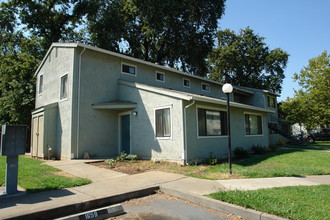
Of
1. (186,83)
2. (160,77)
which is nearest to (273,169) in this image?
(160,77)

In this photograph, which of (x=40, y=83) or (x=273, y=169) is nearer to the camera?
(x=273, y=169)

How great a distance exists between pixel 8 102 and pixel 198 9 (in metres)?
20.6

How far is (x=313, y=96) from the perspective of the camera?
2411 cm

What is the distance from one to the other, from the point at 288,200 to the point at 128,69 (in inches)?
449

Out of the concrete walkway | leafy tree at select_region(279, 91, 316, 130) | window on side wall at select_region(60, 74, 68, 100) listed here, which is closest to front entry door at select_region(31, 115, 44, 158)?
window on side wall at select_region(60, 74, 68, 100)

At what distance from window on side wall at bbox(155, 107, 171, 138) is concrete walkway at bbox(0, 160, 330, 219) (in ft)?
8.73

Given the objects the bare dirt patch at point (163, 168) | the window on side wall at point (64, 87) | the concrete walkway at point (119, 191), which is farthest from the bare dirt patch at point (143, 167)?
the window on side wall at point (64, 87)

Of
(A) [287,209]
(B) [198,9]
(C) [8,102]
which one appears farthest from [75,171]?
(B) [198,9]

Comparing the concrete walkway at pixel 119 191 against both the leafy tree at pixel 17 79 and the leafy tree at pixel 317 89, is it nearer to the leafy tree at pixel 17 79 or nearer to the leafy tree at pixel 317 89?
the leafy tree at pixel 17 79

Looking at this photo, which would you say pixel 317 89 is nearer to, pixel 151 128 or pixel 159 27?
pixel 159 27

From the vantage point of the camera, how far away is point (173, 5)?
22.0m

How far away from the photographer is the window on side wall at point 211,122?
10.3 meters

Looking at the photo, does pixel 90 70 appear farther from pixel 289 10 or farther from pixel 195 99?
pixel 289 10

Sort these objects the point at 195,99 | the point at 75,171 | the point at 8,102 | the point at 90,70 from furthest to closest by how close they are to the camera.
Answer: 1. the point at 8,102
2. the point at 90,70
3. the point at 195,99
4. the point at 75,171
